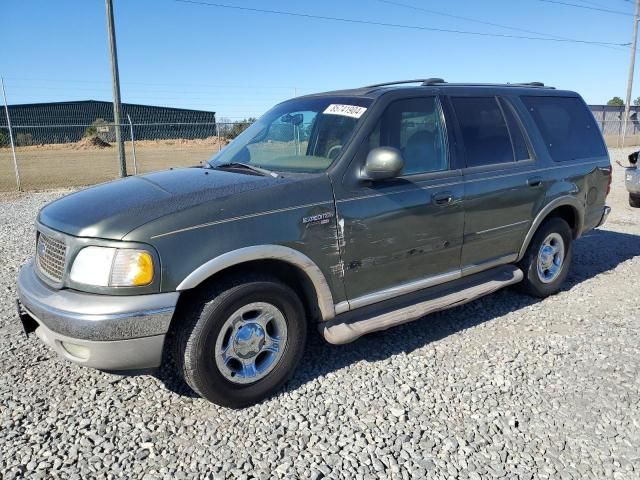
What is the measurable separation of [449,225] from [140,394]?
2.50m

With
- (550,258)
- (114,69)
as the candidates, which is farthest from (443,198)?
(114,69)

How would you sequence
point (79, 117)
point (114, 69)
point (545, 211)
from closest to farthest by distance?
point (545, 211) → point (114, 69) → point (79, 117)

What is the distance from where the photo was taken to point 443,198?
382 centimetres

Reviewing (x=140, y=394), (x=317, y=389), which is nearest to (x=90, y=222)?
(x=140, y=394)

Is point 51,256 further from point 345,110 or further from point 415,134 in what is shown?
point 415,134

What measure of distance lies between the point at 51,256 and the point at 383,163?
211 cm

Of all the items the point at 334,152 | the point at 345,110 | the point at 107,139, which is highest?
the point at 345,110

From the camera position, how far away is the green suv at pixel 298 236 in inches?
109

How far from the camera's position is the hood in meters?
2.80

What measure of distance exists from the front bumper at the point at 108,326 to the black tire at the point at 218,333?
0.16 meters

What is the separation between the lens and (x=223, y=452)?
8.93 ft

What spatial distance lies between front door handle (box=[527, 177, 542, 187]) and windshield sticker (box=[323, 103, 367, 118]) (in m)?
1.82

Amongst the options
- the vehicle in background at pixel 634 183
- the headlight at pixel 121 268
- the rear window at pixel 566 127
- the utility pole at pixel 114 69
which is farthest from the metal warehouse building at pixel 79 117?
the headlight at pixel 121 268

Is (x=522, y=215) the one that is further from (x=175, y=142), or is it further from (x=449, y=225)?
(x=175, y=142)
